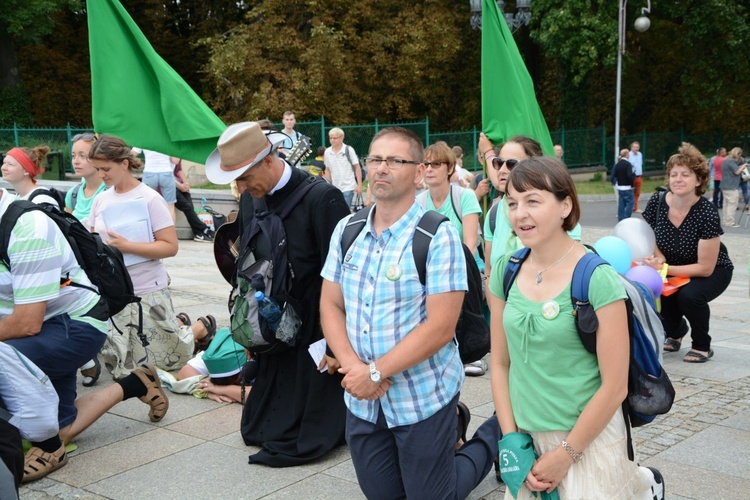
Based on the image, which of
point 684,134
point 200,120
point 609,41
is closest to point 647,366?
point 200,120

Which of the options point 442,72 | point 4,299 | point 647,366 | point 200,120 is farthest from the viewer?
point 442,72

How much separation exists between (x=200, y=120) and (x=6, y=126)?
2862 centimetres

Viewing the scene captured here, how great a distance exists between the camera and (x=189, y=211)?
1523 centimetres

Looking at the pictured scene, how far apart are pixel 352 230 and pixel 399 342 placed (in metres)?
0.56

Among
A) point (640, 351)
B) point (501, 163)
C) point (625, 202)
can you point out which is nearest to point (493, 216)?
point (501, 163)

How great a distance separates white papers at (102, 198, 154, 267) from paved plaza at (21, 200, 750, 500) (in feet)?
3.89

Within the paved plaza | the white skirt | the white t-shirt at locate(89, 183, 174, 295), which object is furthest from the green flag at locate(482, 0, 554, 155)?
the white skirt

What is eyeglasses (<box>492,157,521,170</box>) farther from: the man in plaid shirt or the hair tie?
the hair tie

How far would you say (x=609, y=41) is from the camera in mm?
28438

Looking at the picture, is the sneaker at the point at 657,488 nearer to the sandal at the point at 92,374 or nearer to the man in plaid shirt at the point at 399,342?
the man in plaid shirt at the point at 399,342

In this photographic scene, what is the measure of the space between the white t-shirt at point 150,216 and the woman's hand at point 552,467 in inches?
155

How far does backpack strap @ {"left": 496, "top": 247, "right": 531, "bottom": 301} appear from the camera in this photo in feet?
9.80

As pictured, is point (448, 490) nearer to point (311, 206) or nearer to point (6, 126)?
point (311, 206)

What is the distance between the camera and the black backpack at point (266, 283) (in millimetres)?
4406
